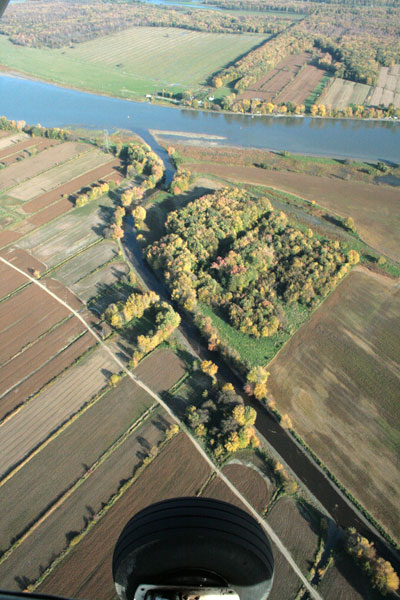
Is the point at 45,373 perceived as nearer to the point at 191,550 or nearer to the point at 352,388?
the point at 191,550

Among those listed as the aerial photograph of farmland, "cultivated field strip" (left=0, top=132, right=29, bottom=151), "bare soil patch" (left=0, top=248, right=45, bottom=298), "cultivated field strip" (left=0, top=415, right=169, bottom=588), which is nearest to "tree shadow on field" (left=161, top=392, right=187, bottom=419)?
the aerial photograph of farmland

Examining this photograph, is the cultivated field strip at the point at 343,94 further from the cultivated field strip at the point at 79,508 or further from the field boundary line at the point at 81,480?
the cultivated field strip at the point at 79,508

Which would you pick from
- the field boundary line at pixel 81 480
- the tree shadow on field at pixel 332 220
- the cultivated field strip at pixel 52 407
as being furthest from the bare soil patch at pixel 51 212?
the tree shadow on field at pixel 332 220

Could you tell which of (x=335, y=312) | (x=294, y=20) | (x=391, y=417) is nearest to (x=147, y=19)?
(x=294, y=20)

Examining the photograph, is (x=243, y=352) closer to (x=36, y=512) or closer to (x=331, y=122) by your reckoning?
(x=36, y=512)

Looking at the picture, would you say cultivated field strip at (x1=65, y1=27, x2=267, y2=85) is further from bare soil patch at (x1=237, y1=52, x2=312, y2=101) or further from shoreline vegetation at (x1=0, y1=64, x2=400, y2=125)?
bare soil patch at (x1=237, y1=52, x2=312, y2=101)

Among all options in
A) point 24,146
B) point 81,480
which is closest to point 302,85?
point 24,146

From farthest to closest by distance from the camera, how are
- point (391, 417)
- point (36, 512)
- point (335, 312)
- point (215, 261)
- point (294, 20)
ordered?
1. point (294, 20)
2. point (215, 261)
3. point (335, 312)
4. point (391, 417)
5. point (36, 512)
